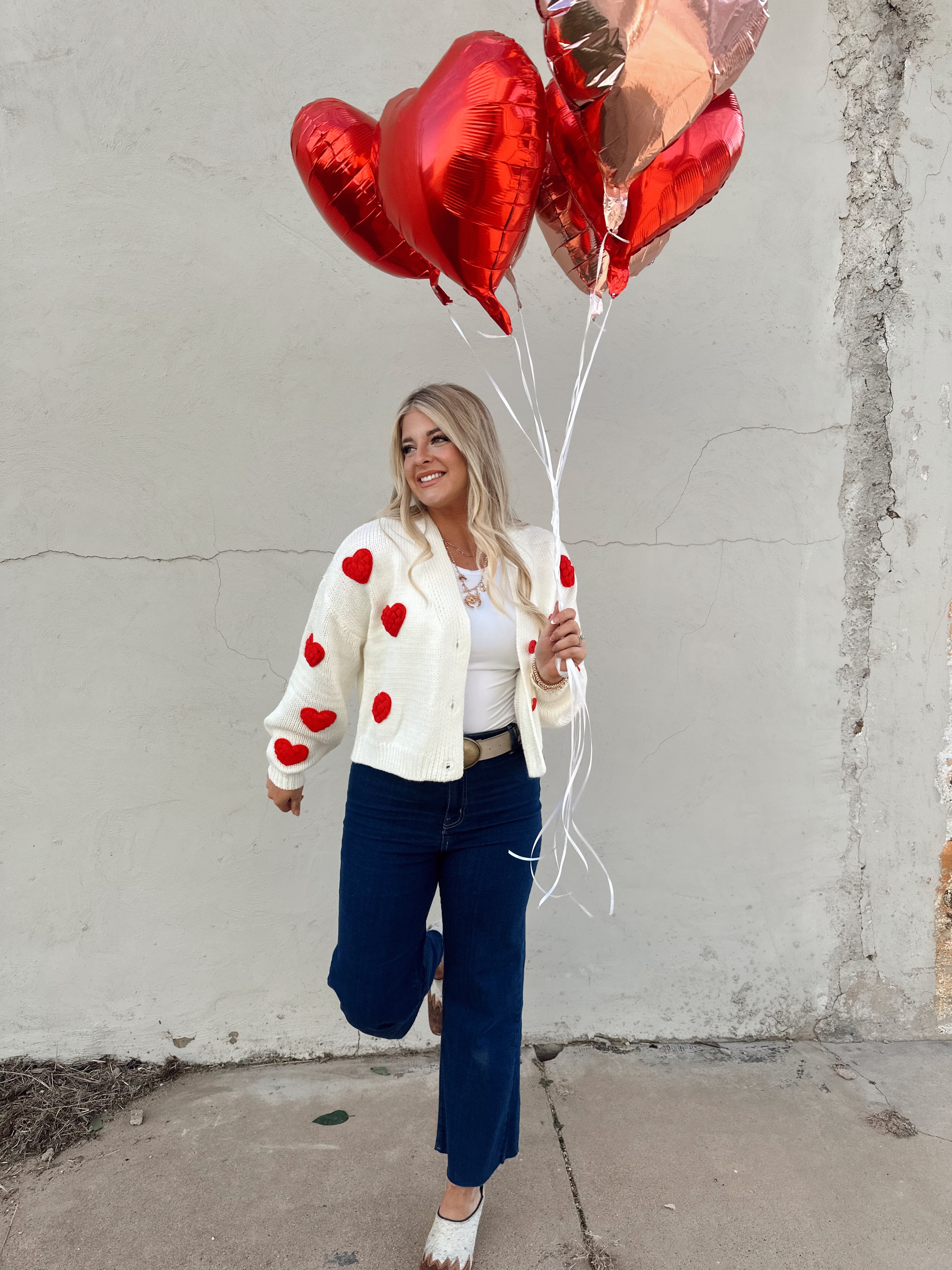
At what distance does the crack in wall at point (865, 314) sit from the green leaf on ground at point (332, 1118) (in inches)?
61.9

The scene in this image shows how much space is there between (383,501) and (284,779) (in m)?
0.95

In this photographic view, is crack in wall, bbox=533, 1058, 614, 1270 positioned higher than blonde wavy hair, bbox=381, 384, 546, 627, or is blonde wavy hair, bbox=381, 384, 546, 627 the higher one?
blonde wavy hair, bbox=381, 384, 546, 627

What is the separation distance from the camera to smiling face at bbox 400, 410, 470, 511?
1.71 meters

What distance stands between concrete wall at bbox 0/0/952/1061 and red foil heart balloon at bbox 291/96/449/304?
2.33 ft

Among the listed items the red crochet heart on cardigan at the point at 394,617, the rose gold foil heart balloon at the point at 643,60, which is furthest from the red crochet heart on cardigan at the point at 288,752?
the rose gold foil heart balloon at the point at 643,60

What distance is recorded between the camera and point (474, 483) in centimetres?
172

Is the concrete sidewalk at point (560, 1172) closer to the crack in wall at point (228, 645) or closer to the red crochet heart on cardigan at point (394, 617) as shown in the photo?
the crack in wall at point (228, 645)

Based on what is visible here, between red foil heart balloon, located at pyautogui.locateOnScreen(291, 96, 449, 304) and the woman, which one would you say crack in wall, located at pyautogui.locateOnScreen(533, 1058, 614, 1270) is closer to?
the woman

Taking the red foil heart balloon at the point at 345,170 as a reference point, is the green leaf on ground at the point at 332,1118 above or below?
below

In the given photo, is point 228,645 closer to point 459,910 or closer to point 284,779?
point 284,779

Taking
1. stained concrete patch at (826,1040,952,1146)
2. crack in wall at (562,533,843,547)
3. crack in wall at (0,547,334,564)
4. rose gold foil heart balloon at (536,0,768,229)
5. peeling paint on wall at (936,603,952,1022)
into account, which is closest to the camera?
rose gold foil heart balloon at (536,0,768,229)

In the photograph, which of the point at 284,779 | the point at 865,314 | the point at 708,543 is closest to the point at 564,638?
the point at 284,779

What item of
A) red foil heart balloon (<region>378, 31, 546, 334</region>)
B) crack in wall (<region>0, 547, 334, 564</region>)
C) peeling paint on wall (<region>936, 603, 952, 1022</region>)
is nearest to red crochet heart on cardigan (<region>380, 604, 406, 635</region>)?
red foil heart balloon (<region>378, 31, 546, 334</region>)

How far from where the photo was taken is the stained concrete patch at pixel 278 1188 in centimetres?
174
